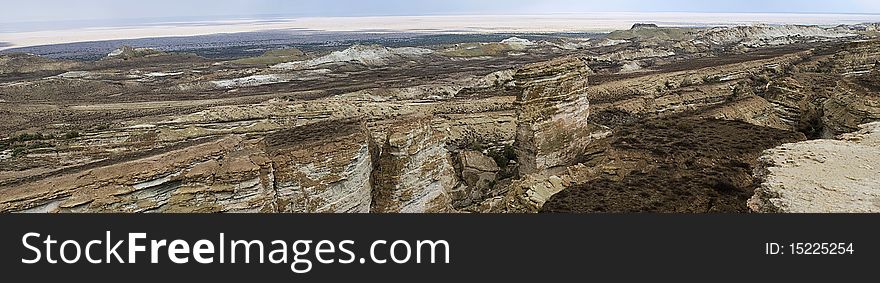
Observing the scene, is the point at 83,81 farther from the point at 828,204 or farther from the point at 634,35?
the point at 634,35

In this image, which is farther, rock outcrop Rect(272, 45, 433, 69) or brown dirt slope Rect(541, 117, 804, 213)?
rock outcrop Rect(272, 45, 433, 69)

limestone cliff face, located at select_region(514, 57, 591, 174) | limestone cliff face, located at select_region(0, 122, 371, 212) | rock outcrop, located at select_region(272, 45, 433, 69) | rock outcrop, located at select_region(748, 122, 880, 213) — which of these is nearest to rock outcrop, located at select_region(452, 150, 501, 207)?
limestone cliff face, located at select_region(514, 57, 591, 174)

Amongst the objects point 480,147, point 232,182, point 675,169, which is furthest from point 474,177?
point 675,169

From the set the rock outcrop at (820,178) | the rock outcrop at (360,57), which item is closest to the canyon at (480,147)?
the rock outcrop at (820,178)

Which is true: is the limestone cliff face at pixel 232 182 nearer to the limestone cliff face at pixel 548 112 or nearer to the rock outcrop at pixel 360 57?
the limestone cliff face at pixel 548 112

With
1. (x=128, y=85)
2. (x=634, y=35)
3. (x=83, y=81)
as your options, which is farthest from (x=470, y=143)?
(x=634, y=35)

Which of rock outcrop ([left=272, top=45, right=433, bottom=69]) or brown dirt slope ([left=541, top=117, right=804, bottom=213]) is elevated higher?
rock outcrop ([left=272, top=45, right=433, bottom=69])

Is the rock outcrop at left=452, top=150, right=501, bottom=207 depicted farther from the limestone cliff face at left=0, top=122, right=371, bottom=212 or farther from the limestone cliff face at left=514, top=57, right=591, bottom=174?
the limestone cliff face at left=0, top=122, right=371, bottom=212
